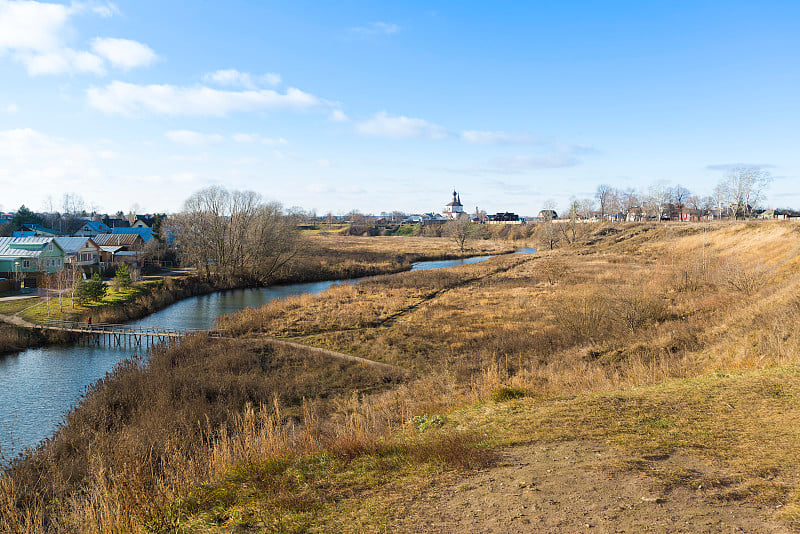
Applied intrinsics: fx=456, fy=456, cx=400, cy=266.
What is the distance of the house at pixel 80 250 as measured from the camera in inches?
2003

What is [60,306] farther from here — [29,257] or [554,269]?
[554,269]

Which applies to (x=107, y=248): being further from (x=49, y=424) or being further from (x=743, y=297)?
(x=743, y=297)

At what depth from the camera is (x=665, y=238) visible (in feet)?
223

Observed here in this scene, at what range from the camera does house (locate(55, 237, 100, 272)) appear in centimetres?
5088

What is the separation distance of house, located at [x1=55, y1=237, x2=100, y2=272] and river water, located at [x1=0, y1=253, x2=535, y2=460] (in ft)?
62.9

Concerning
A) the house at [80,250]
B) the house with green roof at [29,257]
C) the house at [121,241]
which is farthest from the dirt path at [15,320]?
the house at [121,241]

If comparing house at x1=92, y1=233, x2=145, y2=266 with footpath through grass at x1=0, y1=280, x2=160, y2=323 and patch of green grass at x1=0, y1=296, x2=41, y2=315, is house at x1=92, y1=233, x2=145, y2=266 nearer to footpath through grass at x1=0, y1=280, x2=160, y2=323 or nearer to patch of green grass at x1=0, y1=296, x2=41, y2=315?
footpath through grass at x1=0, y1=280, x2=160, y2=323

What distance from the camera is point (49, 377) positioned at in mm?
23234

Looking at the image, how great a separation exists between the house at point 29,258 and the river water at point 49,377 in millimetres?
15763

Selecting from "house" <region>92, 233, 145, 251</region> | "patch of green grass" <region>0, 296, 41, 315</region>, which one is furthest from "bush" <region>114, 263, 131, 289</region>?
"house" <region>92, 233, 145, 251</region>

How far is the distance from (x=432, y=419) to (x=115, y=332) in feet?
92.3

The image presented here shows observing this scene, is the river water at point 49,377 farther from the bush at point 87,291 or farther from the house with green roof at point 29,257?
the house with green roof at point 29,257

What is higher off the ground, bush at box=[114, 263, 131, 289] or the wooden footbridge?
bush at box=[114, 263, 131, 289]

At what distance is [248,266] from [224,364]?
3706 centimetres
